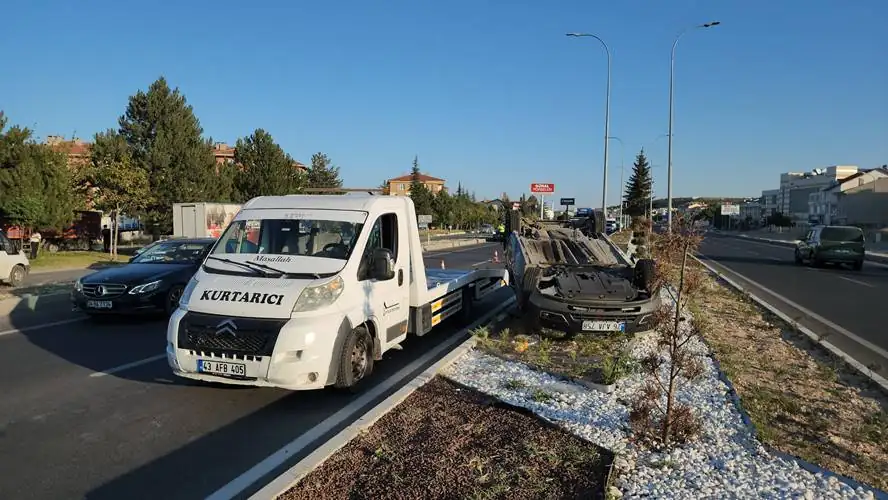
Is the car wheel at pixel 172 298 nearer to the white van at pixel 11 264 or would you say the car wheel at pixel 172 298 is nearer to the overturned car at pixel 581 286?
the overturned car at pixel 581 286

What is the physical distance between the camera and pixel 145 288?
9844mm

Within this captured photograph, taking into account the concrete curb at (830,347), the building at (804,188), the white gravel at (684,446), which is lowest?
the concrete curb at (830,347)

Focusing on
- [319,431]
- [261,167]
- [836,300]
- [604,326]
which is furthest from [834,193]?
[319,431]

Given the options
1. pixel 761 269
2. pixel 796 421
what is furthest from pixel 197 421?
pixel 761 269

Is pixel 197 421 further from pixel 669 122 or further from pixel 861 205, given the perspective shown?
pixel 861 205

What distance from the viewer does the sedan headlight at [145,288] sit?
32.0ft

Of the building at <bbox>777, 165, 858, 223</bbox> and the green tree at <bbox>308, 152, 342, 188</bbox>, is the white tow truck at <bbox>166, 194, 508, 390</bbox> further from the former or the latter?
the building at <bbox>777, 165, 858, 223</bbox>

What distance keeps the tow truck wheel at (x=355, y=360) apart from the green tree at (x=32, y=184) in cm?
2769

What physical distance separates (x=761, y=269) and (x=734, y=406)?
65.1 feet

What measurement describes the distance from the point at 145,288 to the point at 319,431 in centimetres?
625

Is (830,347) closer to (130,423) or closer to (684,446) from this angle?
(684,446)

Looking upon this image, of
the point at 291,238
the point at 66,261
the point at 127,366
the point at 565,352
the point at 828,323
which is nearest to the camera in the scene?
the point at 291,238

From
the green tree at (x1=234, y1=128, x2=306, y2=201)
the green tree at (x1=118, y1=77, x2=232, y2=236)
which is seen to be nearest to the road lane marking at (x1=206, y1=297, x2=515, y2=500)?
the green tree at (x1=118, y1=77, x2=232, y2=236)

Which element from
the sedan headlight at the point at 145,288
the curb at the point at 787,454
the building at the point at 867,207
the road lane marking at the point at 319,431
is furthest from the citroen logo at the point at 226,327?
the building at the point at 867,207
